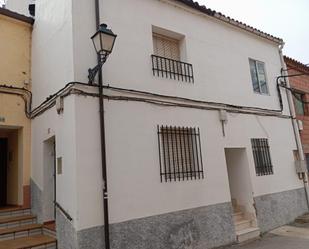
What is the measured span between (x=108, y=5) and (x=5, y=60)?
10.4ft

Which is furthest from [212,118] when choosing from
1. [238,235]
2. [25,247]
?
A: [25,247]

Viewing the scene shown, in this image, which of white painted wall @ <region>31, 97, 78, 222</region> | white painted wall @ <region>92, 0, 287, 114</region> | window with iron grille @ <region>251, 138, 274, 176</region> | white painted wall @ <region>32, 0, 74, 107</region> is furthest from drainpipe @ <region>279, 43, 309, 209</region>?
white painted wall @ <region>32, 0, 74, 107</region>

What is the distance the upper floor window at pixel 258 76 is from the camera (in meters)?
9.73

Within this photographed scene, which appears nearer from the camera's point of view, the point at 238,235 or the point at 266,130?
the point at 238,235

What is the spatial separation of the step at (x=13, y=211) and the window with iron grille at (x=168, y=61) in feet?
15.3

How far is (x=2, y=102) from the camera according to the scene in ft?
23.4

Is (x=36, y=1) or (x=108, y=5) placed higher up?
(x=36, y=1)

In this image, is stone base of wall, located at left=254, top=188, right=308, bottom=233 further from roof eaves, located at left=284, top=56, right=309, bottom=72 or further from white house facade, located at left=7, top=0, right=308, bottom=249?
roof eaves, located at left=284, top=56, right=309, bottom=72

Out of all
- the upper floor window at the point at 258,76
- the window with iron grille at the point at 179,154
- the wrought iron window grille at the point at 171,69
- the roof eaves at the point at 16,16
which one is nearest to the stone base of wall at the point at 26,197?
the window with iron grille at the point at 179,154

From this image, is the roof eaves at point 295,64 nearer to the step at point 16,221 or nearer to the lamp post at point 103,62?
the lamp post at point 103,62

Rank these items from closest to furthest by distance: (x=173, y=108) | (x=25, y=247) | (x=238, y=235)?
1. (x=25, y=247)
2. (x=173, y=108)
3. (x=238, y=235)

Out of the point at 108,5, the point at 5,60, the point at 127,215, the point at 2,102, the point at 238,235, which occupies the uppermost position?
the point at 108,5

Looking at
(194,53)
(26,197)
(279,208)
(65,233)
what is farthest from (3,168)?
(279,208)

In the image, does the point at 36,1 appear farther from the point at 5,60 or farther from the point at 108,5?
the point at 108,5
